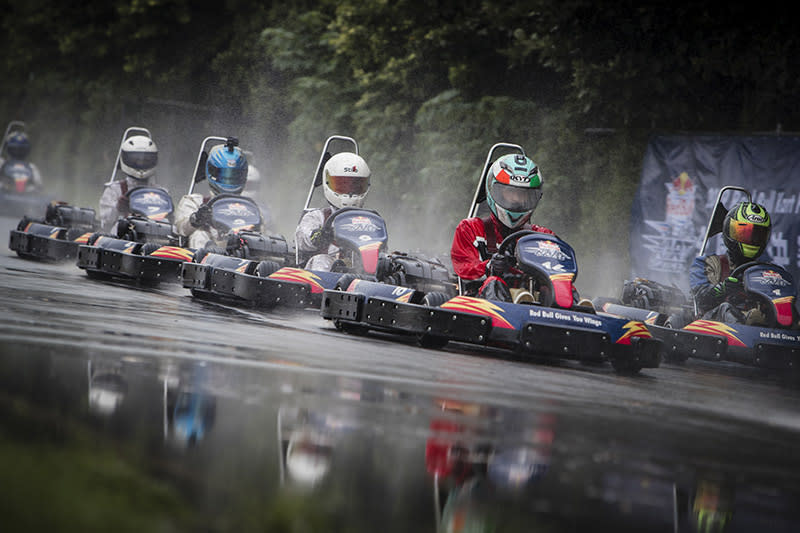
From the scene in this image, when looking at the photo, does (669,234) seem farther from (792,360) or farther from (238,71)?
(238,71)

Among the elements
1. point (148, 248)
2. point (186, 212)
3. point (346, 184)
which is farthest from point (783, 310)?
point (186, 212)

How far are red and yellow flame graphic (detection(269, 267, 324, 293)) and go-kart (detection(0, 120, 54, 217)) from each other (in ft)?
50.7

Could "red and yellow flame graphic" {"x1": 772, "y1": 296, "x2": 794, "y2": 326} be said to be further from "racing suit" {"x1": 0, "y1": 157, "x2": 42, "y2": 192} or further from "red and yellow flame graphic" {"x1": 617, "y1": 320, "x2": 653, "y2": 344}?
"racing suit" {"x1": 0, "y1": 157, "x2": 42, "y2": 192}

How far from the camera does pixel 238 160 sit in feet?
47.3

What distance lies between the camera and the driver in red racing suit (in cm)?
870

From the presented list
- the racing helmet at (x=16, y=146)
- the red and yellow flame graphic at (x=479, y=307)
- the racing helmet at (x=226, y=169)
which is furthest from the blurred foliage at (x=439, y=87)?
the red and yellow flame graphic at (x=479, y=307)

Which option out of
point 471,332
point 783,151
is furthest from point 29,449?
point 783,151

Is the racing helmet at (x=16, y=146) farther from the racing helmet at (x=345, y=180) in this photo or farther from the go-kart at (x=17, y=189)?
the racing helmet at (x=345, y=180)

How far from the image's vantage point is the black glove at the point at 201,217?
13164mm

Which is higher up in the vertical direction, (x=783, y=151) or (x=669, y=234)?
(x=783, y=151)

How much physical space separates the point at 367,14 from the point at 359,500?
1958cm

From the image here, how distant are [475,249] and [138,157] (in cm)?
874

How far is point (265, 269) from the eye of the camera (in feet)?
34.2

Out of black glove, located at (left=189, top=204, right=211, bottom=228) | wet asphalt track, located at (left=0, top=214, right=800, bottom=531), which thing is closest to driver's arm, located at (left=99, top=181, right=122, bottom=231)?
black glove, located at (left=189, top=204, right=211, bottom=228)
